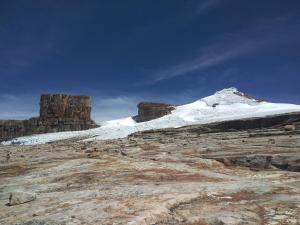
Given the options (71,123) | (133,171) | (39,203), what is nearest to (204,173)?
(133,171)

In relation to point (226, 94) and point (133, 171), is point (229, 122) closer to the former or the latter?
point (133, 171)

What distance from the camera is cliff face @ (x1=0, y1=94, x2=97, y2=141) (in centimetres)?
4447

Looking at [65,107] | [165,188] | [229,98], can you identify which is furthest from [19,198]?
[65,107]

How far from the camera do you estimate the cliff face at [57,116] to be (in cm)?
4447

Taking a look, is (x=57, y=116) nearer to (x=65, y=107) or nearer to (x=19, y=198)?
(x=65, y=107)

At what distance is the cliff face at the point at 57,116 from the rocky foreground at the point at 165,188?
2808 centimetres

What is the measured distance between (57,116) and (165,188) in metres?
37.7

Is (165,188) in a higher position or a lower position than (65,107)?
lower

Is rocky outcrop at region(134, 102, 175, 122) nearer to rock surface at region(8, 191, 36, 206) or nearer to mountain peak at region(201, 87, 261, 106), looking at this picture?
mountain peak at region(201, 87, 261, 106)

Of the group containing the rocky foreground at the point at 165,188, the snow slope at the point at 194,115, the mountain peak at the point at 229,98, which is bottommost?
the rocky foreground at the point at 165,188

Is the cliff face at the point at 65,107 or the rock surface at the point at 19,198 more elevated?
the cliff face at the point at 65,107

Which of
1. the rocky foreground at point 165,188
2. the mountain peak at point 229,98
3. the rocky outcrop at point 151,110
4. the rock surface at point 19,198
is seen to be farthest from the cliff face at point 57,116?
the rock surface at point 19,198

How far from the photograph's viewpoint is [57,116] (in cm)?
4525

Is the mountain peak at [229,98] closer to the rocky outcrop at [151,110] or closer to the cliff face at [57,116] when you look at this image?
the rocky outcrop at [151,110]
